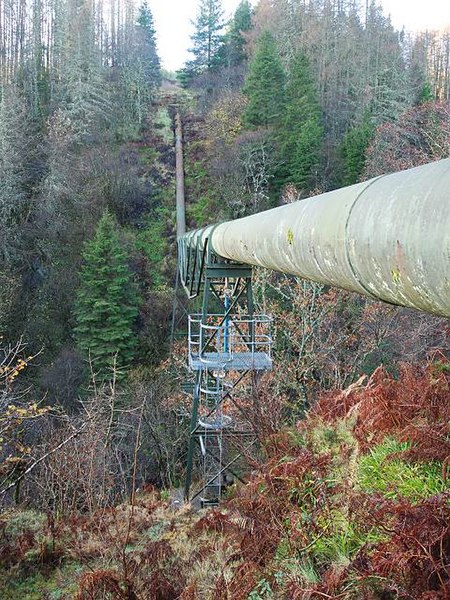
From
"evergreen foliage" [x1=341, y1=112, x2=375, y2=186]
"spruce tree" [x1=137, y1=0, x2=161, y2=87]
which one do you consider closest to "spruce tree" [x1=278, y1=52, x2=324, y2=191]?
"evergreen foliage" [x1=341, y1=112, x2=375, y2=186]

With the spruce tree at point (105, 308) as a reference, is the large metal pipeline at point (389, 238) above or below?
above

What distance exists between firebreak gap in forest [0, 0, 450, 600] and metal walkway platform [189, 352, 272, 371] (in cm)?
53

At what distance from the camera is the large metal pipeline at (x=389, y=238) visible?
4.08ft

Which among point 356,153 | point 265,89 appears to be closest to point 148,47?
point 265,89

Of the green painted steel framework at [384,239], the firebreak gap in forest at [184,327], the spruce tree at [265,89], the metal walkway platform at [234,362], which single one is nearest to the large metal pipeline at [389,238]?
the green painted steel framework at [384,239]

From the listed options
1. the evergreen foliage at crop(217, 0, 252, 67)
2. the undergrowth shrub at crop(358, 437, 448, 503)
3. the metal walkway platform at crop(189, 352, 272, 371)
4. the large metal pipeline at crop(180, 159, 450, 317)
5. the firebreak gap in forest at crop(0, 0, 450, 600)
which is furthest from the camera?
the evergreen foliage at crop(217, 0, 252, 67)

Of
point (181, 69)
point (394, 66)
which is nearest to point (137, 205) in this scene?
point (394, 66)

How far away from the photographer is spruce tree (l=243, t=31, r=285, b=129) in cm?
2995

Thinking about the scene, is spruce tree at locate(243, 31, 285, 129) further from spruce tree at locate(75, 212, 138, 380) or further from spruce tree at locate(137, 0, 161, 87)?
spruce tree at locate(137, 0, 161, 87)

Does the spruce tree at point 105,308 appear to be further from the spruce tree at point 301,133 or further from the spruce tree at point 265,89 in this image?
the spruce tree at point 265,89

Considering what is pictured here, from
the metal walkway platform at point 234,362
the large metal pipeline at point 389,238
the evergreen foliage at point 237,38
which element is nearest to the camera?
the large metal pipeline at point 389,238

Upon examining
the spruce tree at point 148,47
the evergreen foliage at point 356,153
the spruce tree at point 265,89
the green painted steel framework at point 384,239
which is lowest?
the green painted steel framework at point 384,239

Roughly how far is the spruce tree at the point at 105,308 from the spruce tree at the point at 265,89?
1283cm

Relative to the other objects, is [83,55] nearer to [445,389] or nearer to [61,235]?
[61,235]
